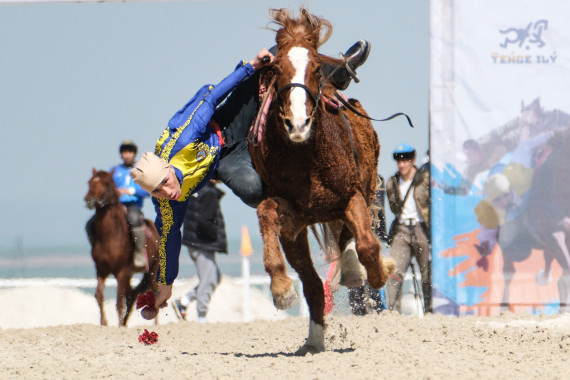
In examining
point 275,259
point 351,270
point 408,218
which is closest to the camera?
point 275,259

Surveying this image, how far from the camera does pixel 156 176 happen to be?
4809 millimetres

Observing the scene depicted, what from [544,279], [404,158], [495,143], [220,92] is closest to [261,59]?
[220,92]

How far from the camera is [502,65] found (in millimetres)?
7543

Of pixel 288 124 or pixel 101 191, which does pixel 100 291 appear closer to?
pixel 101 191

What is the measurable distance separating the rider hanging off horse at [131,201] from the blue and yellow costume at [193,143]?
154 inches

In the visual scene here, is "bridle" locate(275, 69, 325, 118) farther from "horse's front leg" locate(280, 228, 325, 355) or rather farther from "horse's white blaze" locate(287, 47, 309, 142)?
"horse's front leg" locate(280, 228, 325, 355)

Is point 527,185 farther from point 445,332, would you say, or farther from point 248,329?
point 248,329

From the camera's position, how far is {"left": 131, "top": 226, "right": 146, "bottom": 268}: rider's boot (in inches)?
366

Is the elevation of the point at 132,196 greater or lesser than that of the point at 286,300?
greater

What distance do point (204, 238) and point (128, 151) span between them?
125 centimetres

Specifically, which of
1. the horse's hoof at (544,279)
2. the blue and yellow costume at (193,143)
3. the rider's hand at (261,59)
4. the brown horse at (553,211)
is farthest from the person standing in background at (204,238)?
the rider's hand at (261,59)

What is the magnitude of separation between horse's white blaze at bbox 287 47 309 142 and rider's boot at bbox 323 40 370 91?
1.23 feet

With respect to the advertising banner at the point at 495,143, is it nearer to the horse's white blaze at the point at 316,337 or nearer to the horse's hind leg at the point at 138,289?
the horse's white blaze at the point at 316,337

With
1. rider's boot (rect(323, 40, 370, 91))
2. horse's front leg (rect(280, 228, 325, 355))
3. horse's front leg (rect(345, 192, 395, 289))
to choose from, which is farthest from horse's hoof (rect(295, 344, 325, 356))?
rider's boot (rect(323, 40, 370, 91))
